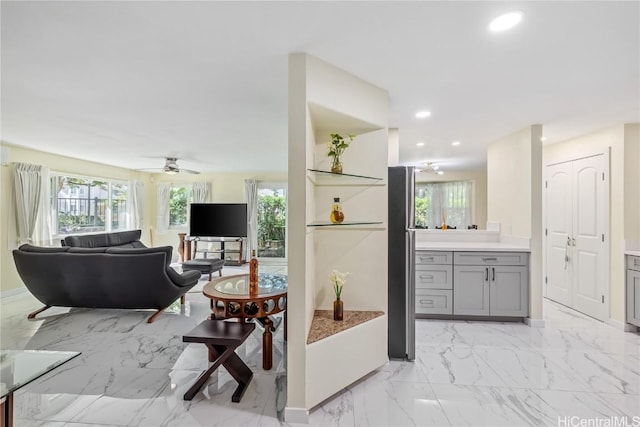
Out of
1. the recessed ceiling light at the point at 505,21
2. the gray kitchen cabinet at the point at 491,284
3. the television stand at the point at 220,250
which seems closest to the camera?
the recessed ceiling light at the point at 505,21

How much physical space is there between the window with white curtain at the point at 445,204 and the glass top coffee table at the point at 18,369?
24.2 feet

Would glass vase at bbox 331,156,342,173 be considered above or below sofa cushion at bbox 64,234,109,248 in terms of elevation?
above

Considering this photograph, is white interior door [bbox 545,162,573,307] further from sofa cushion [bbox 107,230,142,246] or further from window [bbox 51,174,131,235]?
window [bbox 51,174,131,235]

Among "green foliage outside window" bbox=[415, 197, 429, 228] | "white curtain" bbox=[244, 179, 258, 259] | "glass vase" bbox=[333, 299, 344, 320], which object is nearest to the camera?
"glass vase" bbox=[333, 299, 344, 320]

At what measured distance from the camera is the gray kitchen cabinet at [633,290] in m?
3.30

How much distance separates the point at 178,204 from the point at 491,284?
760 centimetres

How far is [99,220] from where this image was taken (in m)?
6.84

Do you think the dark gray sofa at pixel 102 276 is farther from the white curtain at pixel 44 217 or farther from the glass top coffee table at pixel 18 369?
the glass top coffee table at pixel 18 369

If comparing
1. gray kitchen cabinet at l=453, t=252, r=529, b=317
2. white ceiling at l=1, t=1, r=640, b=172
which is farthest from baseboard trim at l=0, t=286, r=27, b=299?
gray kitchen cabinet at l=453, t=252, r=529, b=317

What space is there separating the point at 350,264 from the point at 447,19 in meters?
1.82

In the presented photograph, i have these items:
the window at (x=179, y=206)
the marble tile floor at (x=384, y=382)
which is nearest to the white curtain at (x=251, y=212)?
the window at (x=179, y=206)

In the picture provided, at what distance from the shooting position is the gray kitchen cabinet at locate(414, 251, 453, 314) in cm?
378

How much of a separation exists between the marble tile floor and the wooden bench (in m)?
0.07

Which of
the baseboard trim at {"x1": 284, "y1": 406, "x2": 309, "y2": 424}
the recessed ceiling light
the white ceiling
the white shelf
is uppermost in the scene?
the white ceiling
